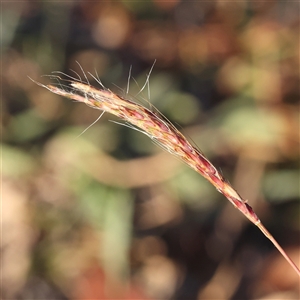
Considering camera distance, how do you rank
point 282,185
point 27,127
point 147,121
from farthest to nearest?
point 27,127, point 282,185, point 147,121

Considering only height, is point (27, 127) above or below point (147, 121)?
below

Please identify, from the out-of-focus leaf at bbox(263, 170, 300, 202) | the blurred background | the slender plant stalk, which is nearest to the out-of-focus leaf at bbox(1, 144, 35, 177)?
the blurred background

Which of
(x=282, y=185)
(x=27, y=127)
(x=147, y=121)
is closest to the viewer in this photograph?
(x=147, y=121)

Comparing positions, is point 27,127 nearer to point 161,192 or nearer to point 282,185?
point 161,192

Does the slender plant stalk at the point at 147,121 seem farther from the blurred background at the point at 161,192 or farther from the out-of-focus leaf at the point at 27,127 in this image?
the out-of-focus leaf at the point at 27,127

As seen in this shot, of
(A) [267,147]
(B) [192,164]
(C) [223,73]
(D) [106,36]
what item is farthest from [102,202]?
(B) [192,164]

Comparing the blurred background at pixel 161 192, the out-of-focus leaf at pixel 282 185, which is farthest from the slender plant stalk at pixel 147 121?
the out-of-focus leaf at pixel 282 185

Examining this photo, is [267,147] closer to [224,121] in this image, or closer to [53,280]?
[224,121]

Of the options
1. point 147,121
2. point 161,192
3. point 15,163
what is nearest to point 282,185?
point 161,192
